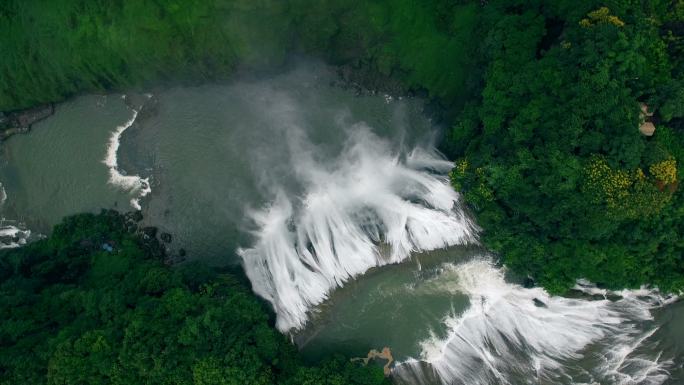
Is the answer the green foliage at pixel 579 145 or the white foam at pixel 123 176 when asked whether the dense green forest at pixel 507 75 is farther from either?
the white foam at pixel 123 176

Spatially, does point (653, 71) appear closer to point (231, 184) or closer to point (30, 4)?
point (231, 184)

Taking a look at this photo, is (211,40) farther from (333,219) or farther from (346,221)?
(346,221)

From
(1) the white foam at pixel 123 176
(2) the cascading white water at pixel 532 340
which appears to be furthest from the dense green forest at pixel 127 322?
(2) the cascading white water at pixel 532 340

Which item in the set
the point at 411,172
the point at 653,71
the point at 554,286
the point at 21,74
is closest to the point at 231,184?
the point at 411,172

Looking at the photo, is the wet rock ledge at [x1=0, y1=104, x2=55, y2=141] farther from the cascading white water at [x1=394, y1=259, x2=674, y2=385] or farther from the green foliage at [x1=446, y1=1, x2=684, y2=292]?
the cascading white water at [x1=394, y1=259, x2=674, y2=385]

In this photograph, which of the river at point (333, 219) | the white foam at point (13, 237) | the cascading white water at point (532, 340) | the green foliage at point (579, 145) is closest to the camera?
the green foliage at point (579, 145)

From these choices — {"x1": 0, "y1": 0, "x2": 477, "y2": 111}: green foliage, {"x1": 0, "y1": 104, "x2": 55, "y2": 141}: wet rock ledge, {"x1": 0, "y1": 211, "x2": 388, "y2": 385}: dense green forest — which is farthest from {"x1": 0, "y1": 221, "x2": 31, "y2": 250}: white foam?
{"x1": 0, "y1": 0, "x2": 477, "y2": 111}: green foliage
